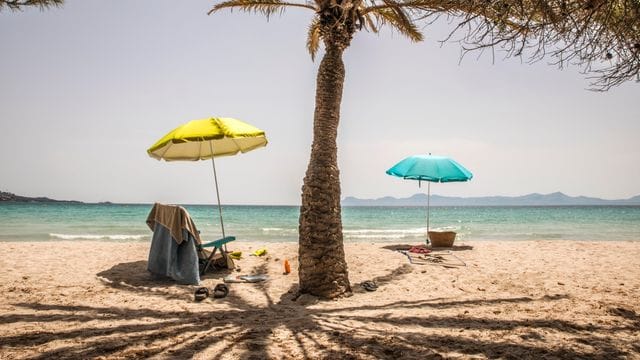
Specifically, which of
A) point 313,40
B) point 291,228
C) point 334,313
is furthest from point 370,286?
point 291,228

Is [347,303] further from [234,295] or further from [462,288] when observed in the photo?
[462,288]

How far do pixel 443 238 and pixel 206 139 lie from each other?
682 cm

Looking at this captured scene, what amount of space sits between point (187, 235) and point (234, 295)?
4.61 feet

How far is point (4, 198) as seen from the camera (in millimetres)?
63188

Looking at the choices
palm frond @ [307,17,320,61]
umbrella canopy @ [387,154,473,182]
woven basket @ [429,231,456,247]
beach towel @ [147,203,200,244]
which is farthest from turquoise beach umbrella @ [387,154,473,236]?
beach towel @ [147,203,200,244]

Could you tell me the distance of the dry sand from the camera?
2.96m

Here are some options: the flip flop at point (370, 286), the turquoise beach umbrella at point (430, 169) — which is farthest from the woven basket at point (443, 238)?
the flip flop at point (370, 286)

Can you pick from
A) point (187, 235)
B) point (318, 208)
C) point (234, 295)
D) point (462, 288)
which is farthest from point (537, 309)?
point (187, 235)

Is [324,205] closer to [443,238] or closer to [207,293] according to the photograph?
[207,293]

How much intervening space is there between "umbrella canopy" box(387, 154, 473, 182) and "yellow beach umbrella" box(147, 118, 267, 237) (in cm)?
397

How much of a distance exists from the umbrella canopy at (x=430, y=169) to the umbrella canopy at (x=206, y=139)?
398cm

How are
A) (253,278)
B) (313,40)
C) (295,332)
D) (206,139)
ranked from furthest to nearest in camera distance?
(313,40) → (253,278) → (206,139) → (295,332)

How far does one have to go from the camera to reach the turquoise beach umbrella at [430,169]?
932cm

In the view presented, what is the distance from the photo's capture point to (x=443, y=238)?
9.67 m
